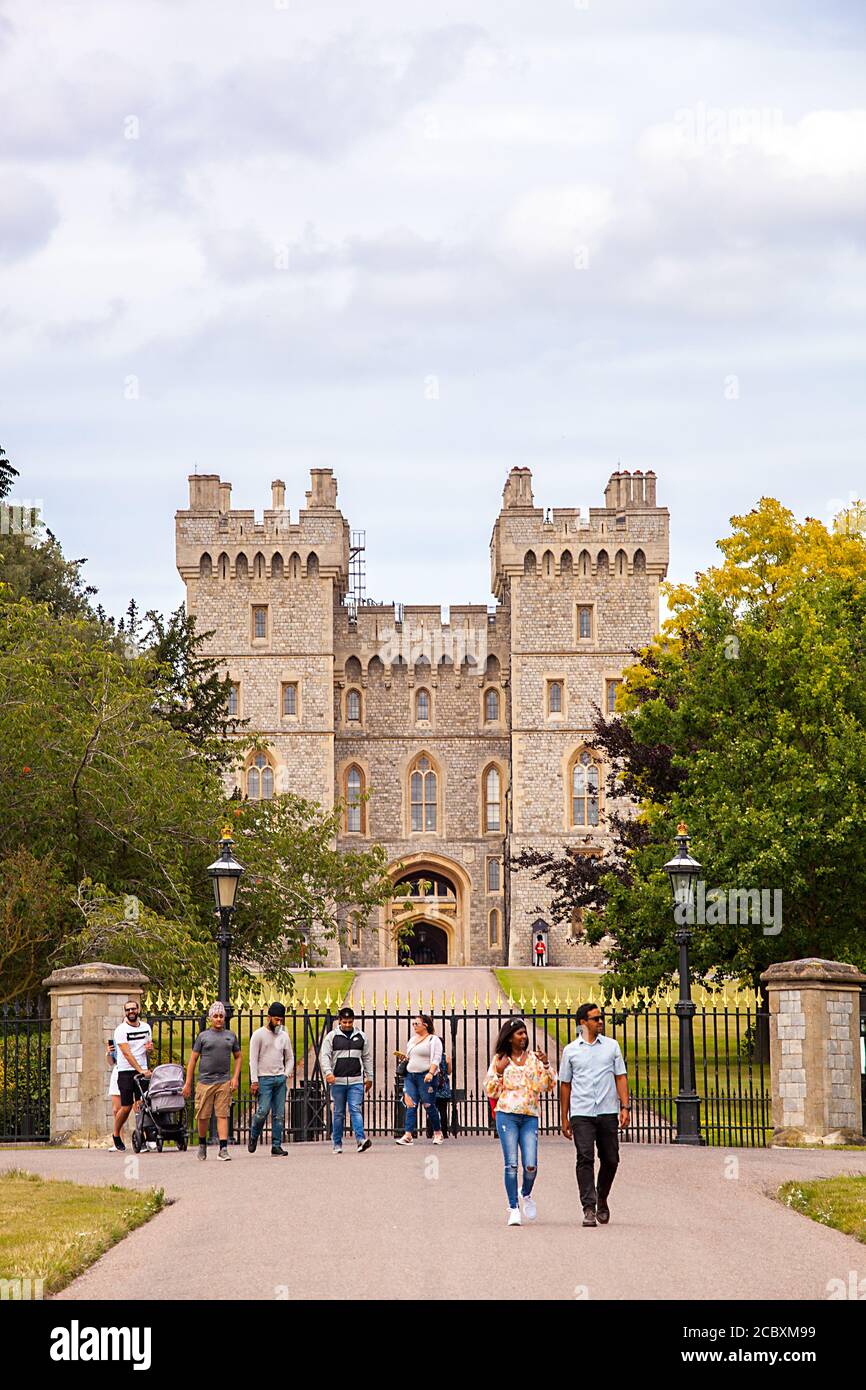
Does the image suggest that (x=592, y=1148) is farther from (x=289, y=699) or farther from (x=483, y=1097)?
(x=289, y=699)

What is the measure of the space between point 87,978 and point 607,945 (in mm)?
39688

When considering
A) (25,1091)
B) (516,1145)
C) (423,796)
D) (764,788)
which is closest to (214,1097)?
(25,1091)

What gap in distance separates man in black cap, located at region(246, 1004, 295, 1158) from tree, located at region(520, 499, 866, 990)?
9182 mm

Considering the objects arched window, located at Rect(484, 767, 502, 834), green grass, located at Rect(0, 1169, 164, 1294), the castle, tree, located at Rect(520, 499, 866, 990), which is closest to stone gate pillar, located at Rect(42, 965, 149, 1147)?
green grass, located at Rect(0, 1169, 164, 1294)

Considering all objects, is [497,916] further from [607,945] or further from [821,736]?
[821,736]

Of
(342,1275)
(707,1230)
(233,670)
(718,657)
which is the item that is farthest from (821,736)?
(233,670)

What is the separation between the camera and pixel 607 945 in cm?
5716

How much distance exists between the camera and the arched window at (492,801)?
61.5 metres

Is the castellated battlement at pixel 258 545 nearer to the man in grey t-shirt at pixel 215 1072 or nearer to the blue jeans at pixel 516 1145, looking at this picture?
the man in grey t-shirt at pixel 215 1072

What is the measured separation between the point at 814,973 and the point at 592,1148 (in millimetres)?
7395

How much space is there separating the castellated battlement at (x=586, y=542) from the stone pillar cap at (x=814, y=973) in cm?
4128

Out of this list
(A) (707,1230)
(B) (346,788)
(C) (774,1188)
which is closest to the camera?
(A) (707,1230)

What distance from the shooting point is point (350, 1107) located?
1784cm
